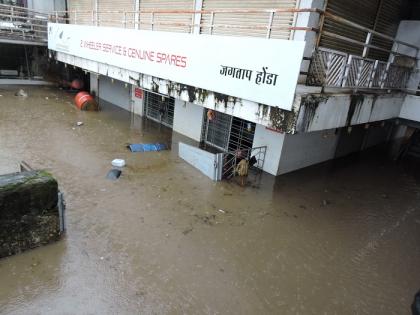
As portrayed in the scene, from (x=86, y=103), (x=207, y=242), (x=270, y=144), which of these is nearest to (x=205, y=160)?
(x=270, y=144)

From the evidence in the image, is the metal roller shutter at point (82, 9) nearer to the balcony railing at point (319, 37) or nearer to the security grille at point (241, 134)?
the balcony railing at point (319, 37)

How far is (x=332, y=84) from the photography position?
263 inches

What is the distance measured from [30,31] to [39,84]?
3544 millimetres

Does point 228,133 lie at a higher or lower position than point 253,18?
lower

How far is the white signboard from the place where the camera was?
596 centimetres

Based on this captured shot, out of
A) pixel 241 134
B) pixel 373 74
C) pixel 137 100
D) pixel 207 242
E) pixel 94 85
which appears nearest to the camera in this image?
pixel 207 242

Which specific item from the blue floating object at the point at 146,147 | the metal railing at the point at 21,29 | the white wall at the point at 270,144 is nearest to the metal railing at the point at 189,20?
the white wall at the point at 270,144

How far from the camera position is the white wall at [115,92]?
16656 mm

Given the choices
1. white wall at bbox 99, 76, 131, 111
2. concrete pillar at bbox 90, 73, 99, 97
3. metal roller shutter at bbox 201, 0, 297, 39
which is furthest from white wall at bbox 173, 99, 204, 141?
concrete pillar at bbox 90, 73, 99, 97

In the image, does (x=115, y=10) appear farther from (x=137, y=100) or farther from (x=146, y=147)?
(x=146, y=147)

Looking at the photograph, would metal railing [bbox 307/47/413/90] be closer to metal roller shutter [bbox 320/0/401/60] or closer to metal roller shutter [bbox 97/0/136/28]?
metal roller shutter [bbox 320/0/401/60]

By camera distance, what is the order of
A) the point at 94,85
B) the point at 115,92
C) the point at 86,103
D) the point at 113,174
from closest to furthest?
the point at 113,174, the point at 86,103, the point at 115,92, the point at 94,85

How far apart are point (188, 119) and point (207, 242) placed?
7.34m

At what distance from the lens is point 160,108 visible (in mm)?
14758
